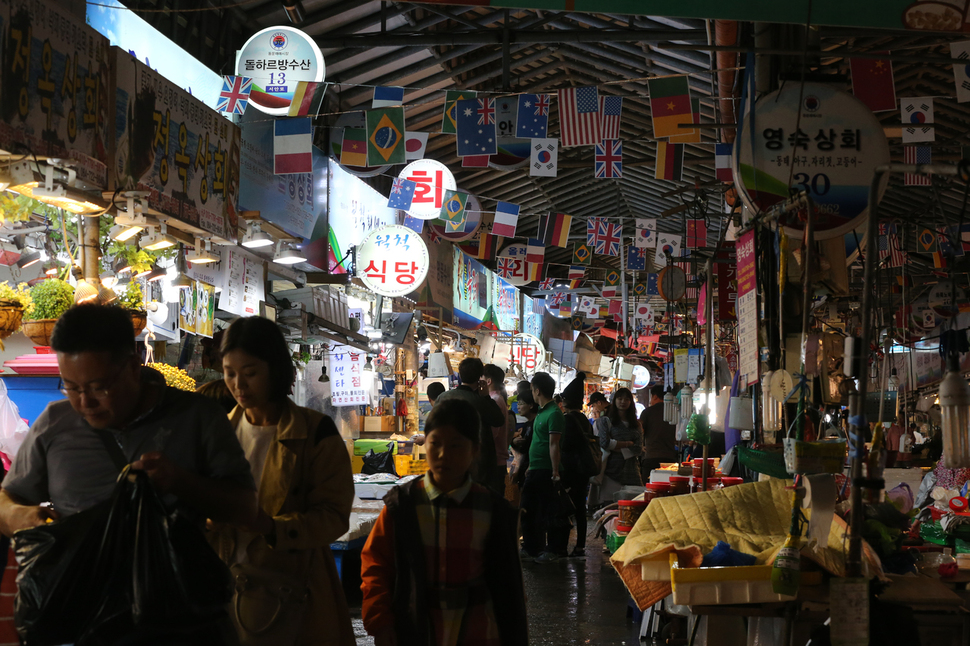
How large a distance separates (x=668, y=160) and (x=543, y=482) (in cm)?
442

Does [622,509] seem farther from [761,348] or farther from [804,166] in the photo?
[804,166]

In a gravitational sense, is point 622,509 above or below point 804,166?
below

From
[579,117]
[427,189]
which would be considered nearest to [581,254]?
[427,189]

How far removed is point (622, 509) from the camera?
5.61 m

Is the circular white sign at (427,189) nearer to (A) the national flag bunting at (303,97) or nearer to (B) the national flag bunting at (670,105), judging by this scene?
(A) the national flag bunting at (303,97)

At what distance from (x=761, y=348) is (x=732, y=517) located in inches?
41.6

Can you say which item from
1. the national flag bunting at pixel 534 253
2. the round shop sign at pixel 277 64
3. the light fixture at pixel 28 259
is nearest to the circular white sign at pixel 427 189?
the round shop sign at pixel 277 64

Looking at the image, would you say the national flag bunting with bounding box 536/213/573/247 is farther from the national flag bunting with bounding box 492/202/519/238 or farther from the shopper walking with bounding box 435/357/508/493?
the shopper walking with bounding box 435/357/508/493

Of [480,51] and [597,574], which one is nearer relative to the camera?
[597,574]

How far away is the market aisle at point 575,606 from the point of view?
665 cm

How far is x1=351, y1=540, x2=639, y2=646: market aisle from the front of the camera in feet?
21.8

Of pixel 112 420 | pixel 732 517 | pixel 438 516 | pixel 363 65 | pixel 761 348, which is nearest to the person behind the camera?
pixel 112 420

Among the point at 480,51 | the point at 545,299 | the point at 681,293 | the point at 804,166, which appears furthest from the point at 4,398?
the point at 545,299

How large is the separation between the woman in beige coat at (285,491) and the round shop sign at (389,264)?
865cm
